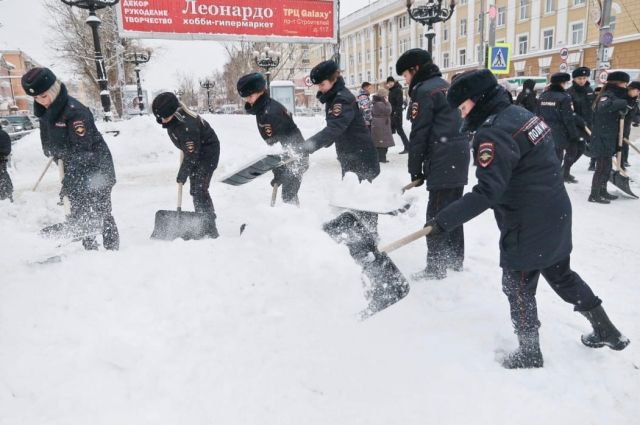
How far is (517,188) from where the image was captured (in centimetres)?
210

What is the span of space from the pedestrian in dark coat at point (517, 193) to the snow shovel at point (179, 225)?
275cm

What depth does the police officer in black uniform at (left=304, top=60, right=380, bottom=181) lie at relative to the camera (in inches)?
146

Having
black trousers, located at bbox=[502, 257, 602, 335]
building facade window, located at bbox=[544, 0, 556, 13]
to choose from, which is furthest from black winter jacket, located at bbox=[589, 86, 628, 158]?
building facade window, located at bbox=[544, 0, 556, 13]

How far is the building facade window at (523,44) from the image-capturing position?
113 ft

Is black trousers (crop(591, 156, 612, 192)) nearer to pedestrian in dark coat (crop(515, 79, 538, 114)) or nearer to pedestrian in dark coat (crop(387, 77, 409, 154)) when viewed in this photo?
pedestrian in dark coat (crop(515, 79, 538, 114))

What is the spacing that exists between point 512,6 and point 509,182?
39358mm

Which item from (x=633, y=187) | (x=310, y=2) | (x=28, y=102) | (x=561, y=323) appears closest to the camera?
(x=561, y=323)

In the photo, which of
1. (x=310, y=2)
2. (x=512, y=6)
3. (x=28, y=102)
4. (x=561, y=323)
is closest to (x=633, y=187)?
(x=561, y=323)

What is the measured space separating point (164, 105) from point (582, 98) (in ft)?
21.1

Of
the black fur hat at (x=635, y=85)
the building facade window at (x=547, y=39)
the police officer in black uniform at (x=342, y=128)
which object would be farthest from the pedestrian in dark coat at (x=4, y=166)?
the building facade window at (x=547, y=39)

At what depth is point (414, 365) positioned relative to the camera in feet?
7.82

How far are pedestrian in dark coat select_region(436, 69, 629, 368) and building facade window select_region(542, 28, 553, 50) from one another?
120ft

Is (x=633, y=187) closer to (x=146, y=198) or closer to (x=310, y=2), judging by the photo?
(x=146, y=198)

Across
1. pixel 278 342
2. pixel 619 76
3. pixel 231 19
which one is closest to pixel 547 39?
pixel 231 19
